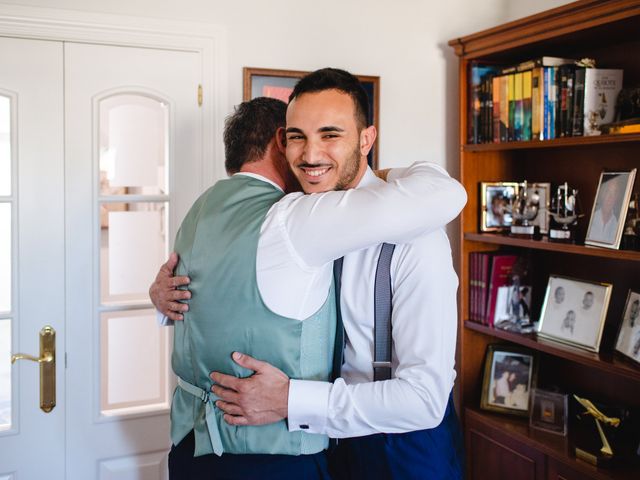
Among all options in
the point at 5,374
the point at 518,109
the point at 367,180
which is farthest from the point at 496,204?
the point at 5,374

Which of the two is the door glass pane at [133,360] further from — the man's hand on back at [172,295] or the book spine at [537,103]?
the book spine at [537,103]

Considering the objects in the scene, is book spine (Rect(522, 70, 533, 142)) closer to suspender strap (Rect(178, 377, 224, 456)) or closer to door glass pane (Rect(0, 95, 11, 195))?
suspender strap (Rect(178, 377, 224, 456))

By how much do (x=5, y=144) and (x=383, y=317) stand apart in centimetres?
162

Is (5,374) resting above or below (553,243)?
below

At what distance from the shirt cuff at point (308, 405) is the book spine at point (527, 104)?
157 cm

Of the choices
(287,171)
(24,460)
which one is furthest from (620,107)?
(24,460)

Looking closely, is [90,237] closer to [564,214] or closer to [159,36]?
[159,36]

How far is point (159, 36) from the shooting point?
2.44m

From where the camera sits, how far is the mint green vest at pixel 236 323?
1344 mm

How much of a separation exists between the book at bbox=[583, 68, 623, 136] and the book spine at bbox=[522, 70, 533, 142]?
23 cm

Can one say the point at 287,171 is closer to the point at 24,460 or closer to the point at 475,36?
the point at 475,36

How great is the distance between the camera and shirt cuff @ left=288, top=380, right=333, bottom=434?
4.47ft

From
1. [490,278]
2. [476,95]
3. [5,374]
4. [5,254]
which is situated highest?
[476,95]

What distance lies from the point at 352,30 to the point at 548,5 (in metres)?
0.85
